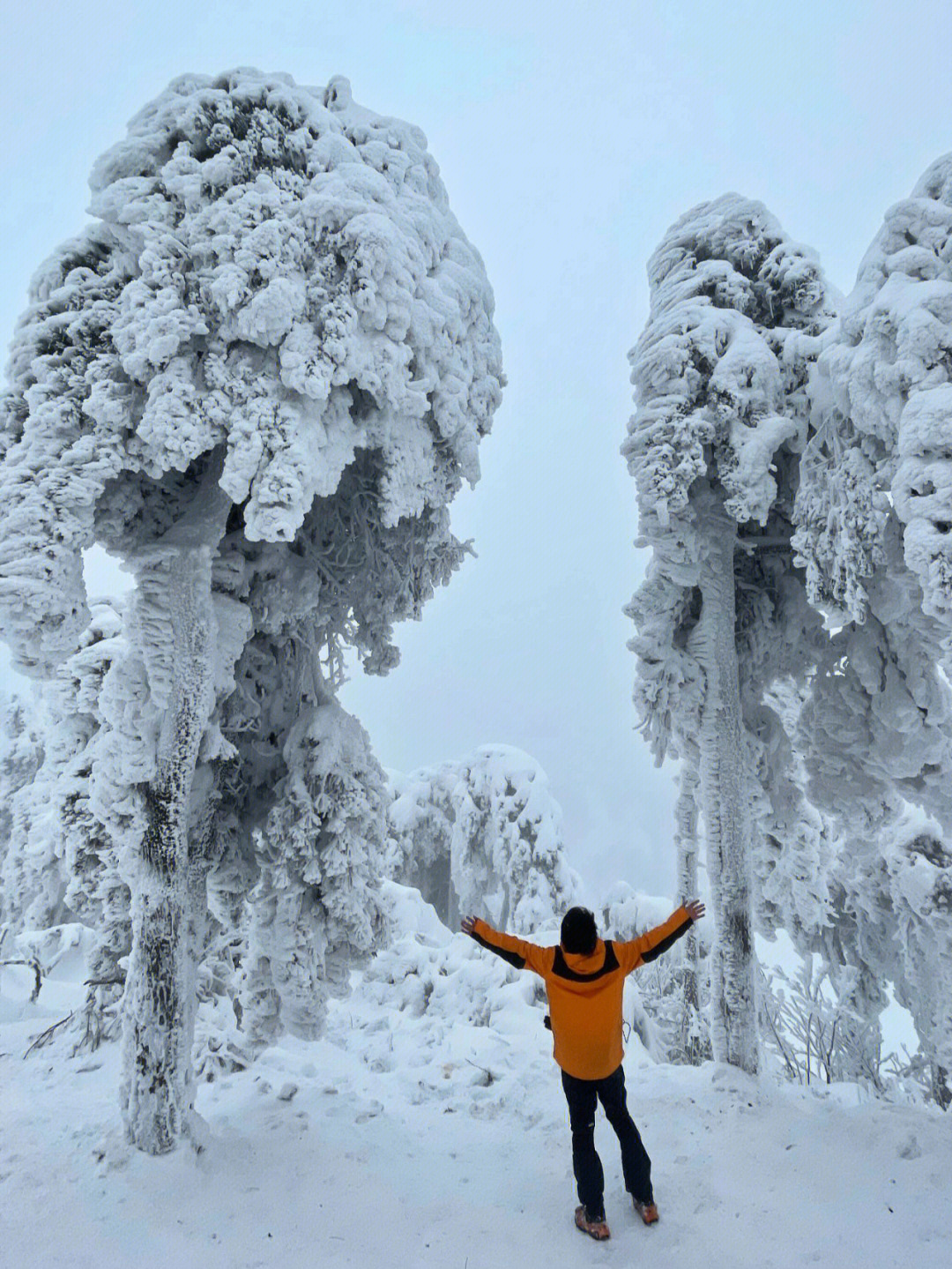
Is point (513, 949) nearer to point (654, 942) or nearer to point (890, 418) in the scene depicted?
point (654, 942)

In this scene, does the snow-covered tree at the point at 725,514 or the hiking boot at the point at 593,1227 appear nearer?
the hiking boot at the point at 593,1227

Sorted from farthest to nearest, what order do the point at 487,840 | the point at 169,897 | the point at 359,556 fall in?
1. the point at 487,840
2. the point at 359,556
3. the point at 169,897

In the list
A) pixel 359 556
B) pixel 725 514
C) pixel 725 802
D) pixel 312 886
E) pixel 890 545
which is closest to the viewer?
pixel 890 545

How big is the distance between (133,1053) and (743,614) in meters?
7.28

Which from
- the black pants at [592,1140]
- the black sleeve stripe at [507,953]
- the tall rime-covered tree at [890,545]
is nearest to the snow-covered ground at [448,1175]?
the black pants at [592,1140]

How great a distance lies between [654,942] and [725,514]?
5333 mm

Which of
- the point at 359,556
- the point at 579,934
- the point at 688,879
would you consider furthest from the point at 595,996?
the point at 688,879

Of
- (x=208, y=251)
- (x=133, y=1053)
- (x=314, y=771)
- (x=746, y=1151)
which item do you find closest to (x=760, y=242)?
(x=208, y=251)

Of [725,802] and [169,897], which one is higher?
[725,802]

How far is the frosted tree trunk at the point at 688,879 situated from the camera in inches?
361

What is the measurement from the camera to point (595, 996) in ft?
10.1

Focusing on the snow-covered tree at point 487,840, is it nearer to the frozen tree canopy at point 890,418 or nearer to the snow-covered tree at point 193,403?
the snow-covered tree at point 193,403

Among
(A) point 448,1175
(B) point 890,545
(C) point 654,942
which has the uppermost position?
(B) point 890,545

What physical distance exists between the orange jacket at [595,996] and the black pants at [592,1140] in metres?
0.08
